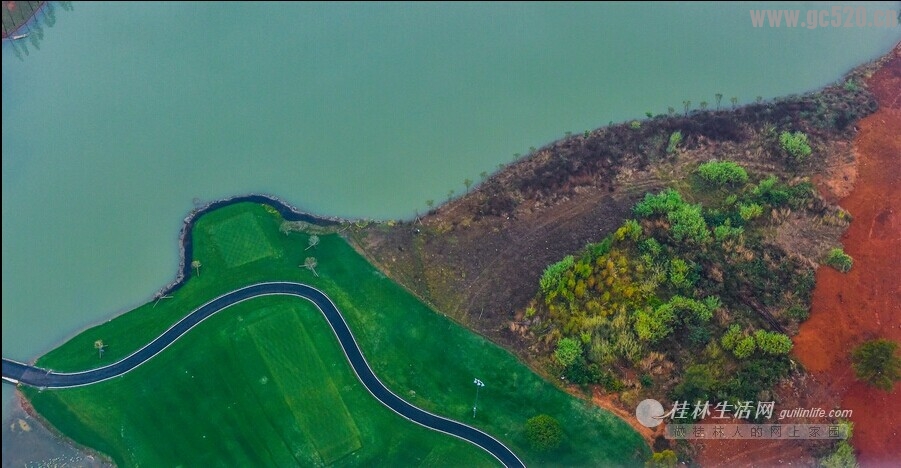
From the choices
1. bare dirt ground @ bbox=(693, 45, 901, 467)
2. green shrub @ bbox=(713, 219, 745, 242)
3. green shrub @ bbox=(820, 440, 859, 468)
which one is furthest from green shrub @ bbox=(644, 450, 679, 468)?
green shrub @ bbox=(713, 219, 745, 242)

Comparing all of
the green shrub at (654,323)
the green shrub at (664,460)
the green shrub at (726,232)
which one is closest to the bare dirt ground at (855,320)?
the green shrub at (664,460)

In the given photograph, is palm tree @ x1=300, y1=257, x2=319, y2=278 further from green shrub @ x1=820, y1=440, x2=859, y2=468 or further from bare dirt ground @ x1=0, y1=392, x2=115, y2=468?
green shrub @ x1=820, y1=440, x2=859, y2=468

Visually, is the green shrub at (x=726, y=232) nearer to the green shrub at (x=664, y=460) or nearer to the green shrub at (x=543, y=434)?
the green shrub at (x=664, y=460)

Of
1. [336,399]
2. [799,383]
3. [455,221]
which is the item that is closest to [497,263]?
[455,221]

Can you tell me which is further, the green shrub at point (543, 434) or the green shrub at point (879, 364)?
the green shrub at point (543, 434)

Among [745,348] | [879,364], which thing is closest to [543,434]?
[745,348]

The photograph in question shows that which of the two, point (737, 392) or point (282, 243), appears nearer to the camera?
point (737, 392)

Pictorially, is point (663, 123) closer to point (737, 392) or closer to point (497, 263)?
point (497, 263)
